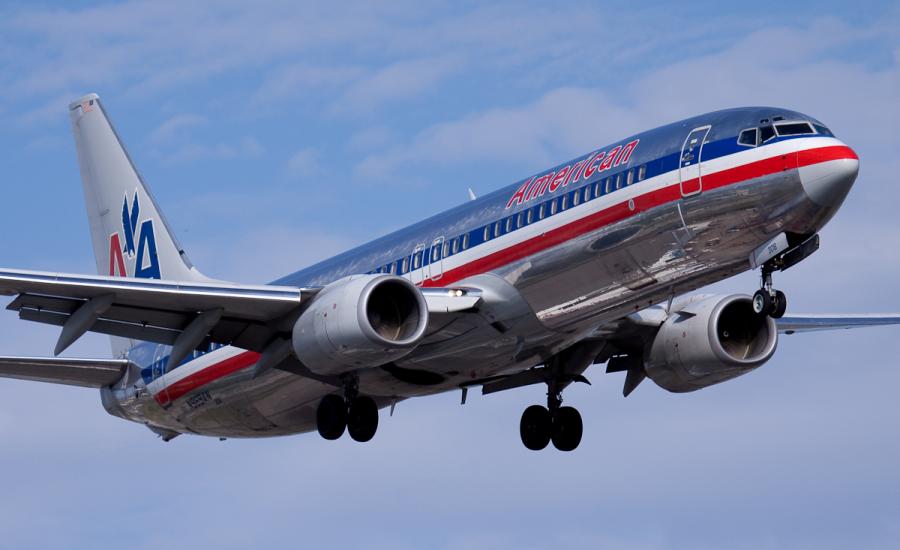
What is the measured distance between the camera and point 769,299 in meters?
31.0

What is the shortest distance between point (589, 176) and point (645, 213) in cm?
188

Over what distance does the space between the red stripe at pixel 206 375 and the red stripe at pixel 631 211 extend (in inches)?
200

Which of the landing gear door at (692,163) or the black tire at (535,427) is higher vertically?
the landing gear door at (692,163)

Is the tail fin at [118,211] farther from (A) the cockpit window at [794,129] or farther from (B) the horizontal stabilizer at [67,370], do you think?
(A) the cockpit window at [794,129]

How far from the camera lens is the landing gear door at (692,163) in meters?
31.2

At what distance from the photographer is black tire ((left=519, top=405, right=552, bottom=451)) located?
39875 millimetres

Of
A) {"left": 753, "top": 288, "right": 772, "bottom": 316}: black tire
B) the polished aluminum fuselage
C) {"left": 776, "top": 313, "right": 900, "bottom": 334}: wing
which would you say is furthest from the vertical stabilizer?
{"left": 753, "top": 288, "right": 772, "bottom": 316}: black tire

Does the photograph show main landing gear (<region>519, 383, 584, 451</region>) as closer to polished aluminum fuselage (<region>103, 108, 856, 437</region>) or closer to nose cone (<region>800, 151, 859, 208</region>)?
polished aluminum fuselage (<region>103, 108, 856, 437</region>)

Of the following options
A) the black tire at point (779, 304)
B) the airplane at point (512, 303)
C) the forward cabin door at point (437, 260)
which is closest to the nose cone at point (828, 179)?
the airplane at point (512, 303)

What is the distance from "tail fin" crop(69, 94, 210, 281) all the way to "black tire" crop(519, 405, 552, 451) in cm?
930

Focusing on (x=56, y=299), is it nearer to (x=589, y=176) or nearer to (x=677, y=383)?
(x=589, y=176)

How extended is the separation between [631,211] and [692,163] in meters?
1.49

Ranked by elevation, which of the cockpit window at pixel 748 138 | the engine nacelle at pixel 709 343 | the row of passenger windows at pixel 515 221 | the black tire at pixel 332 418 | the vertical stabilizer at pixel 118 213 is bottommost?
the black tire at pixel 332 418

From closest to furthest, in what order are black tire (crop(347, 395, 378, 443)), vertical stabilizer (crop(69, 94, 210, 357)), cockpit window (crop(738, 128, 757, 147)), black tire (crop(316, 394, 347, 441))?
cockpit window (crop(738, 128, 757, 147)), black tire (crop(347, 395, 378, 443)), black tire (crop(316, 394, 347, 441)), vertical stabilizer (crop(69, 94, 210, 357))
